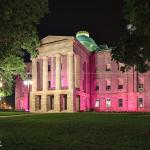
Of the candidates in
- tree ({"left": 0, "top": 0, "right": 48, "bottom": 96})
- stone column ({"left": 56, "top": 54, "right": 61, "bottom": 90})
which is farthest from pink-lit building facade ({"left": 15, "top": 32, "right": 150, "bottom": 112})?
tree ({"left": 0, "top": 0, "right": 48, "bottom": 96})

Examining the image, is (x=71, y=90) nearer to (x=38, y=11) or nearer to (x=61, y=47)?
(x=61, y=47)

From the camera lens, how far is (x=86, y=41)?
9544 cm

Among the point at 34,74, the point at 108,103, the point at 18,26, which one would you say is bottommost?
the point at 108,103

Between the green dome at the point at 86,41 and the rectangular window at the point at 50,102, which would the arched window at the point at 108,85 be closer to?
the green dome at the point at 86,41

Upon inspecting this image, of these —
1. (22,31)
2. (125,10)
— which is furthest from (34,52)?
(125,10)

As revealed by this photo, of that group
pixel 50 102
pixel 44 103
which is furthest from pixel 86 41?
pixel 44 103

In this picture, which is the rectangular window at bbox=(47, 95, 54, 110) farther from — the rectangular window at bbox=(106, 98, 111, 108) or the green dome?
the green dome

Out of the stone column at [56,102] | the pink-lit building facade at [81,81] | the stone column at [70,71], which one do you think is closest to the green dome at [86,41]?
the pink-lit building facade at [81,81]

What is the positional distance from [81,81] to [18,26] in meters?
61.4

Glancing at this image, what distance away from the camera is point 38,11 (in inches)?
861

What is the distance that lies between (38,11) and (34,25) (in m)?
2.31

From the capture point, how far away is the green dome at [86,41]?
93.7m

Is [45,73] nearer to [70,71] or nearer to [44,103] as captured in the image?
[44,103]

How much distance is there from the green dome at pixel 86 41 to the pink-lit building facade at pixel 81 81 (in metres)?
3.02
